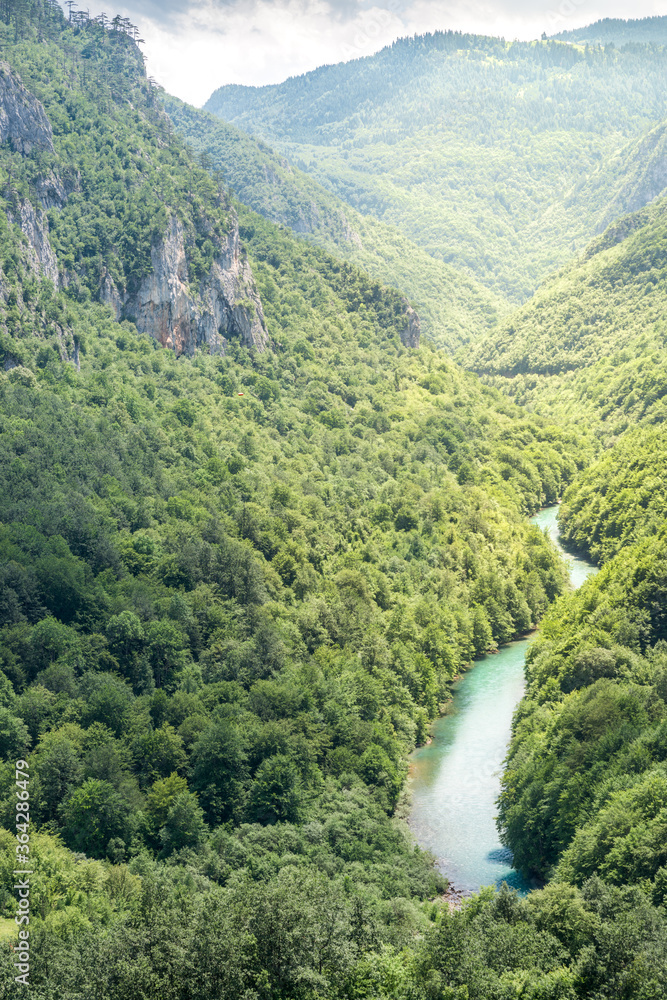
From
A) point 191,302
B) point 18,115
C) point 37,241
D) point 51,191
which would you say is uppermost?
point 18,115

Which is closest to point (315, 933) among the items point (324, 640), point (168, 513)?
point (324, 640)

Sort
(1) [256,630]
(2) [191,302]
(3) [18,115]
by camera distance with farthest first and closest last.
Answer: (2) [191,302], (3) [18,115], (1) [256,630]

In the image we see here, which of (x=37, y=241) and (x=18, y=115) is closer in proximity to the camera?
(x=37, y=241)

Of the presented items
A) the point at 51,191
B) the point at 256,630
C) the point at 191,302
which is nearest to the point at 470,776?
the point at 256,630

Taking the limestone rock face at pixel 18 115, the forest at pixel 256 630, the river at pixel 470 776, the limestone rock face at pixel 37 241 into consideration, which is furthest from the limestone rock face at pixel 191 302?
the river at pixel 470 776

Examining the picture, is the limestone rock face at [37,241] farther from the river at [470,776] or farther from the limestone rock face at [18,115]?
the river at [470,776]

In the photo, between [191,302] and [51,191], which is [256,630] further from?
[51,191]
